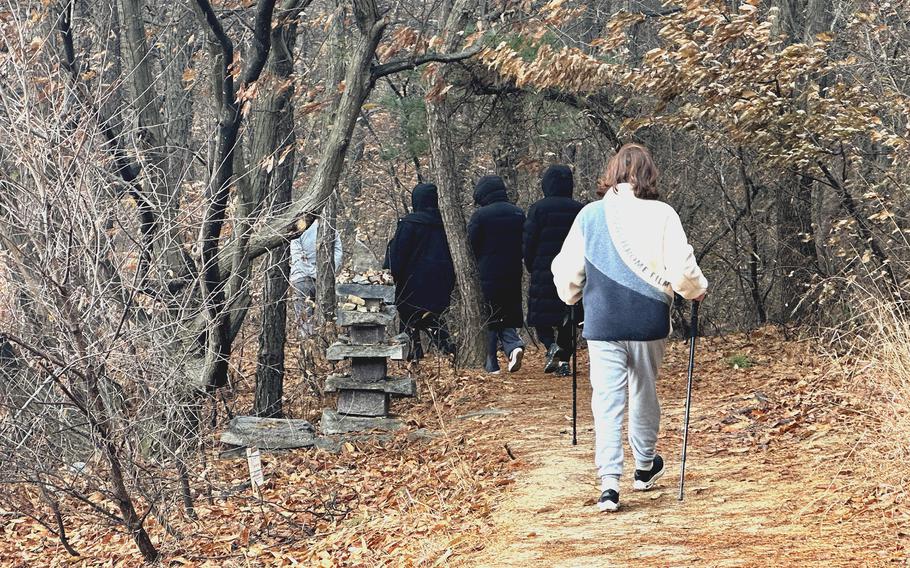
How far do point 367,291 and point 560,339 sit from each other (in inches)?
107

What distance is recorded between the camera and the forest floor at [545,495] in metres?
5.56

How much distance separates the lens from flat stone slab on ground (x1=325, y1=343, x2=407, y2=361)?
34.6 ft

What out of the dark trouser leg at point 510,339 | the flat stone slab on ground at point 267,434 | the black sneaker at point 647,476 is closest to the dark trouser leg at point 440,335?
the dark trouser leg at point 510,339

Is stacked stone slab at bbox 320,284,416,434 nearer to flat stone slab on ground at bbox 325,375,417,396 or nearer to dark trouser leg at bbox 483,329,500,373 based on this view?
flat stone slab on ground at bbox 325,375,417,396

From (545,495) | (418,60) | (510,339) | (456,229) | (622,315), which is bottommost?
(545,495)

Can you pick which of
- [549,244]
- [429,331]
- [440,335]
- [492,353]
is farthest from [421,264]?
[549,244]

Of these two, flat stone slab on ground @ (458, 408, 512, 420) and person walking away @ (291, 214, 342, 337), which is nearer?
flat stone slab on ground @ (458, 408, 512, 420)

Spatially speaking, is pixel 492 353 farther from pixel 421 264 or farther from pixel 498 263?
pixel 421 264

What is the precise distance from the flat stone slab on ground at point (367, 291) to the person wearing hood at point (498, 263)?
7.02 feet

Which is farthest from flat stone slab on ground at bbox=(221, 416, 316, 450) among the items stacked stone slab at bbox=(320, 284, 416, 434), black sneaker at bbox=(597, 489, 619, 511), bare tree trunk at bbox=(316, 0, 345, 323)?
black sneaker at bbox=(597, 489, 619, 511)

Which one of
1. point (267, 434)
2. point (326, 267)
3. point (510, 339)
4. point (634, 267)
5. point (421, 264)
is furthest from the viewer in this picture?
point (326, 267)

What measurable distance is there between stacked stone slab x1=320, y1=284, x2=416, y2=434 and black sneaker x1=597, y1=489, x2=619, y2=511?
4668 millimetres

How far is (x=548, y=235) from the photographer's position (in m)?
11.7

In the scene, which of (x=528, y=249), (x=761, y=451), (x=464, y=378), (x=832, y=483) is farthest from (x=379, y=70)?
(x=832, y=483)
